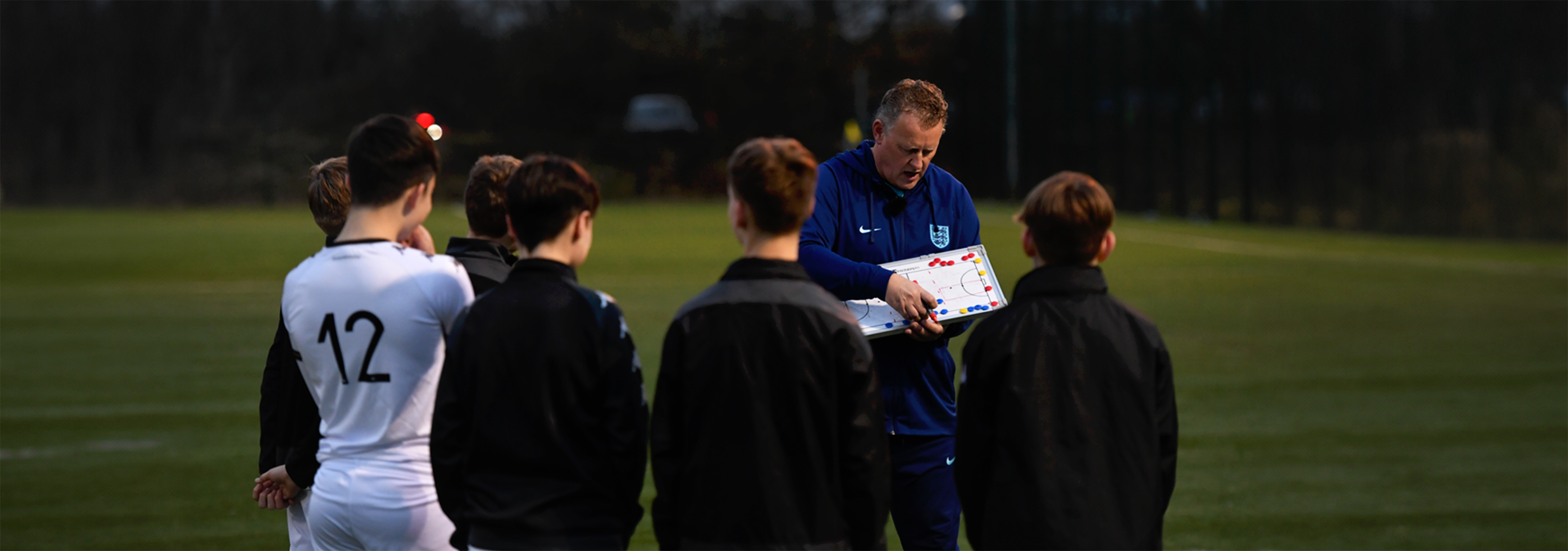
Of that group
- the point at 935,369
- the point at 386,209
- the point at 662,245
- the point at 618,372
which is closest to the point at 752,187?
the point at 618,372

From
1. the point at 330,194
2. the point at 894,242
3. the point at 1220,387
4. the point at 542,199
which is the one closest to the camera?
the point at 542,199

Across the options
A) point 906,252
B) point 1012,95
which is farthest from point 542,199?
point 1012,95

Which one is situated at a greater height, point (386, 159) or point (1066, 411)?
point (386, 159)

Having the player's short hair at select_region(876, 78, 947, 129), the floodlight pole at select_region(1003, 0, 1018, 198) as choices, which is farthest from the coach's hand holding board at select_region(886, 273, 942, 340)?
the floodlight pole at select_region(1003, 0, 1018, 198)

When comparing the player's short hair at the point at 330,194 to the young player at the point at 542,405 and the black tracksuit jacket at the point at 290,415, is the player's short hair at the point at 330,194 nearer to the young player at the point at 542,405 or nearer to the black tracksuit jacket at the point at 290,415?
the black tracksuit jacket at the point at 290,415

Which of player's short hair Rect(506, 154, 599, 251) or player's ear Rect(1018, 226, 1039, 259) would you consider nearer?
player's short hair Rect(506, 154, 599, 251)

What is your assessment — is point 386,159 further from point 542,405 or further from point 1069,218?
point 1069,218

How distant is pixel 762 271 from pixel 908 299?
928mm

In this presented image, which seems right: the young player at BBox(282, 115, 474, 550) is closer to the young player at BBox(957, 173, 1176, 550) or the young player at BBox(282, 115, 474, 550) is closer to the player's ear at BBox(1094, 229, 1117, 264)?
the young player at BBox(957, 173, 1176, 550)

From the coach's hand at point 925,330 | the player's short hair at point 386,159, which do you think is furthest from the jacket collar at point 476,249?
the coach's hand at point 925,330

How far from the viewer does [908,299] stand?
12.3ft

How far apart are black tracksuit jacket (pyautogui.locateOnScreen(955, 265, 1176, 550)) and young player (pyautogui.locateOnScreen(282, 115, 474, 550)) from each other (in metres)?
1.29

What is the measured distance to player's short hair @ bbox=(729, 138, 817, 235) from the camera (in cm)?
292

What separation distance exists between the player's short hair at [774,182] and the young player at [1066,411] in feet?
A: 1.72
